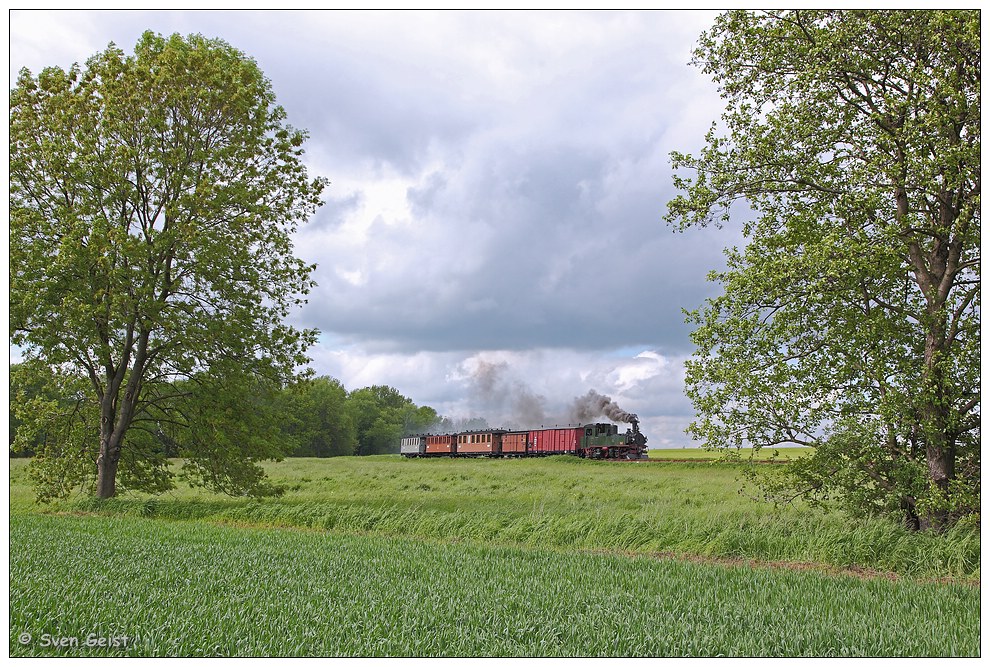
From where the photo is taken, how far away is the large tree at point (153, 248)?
569 inches

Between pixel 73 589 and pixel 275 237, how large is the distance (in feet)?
35.7

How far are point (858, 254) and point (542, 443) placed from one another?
3486 cm

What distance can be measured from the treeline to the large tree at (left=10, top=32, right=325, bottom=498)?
1.39ft

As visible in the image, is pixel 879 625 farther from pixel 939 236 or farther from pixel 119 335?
pixel 119 335

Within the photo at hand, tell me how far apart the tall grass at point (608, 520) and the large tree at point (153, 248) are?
1.81 metres

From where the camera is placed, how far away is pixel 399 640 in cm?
499

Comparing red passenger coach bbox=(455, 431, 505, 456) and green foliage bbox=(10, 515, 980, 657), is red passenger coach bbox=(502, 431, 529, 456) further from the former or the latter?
green foliage bbox=(10, 515, 980, 657)

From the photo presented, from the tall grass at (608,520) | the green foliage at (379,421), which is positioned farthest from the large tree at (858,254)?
the green foliage at (379,421)

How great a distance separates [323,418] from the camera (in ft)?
173

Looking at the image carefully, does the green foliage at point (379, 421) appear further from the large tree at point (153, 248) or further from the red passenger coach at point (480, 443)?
the large tree at point (153, 248)

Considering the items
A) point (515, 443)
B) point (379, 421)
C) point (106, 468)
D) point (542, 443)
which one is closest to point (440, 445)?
point (515, 443)

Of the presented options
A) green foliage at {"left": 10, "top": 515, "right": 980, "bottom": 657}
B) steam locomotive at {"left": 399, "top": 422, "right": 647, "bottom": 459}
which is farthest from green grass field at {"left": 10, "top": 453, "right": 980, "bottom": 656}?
steam locomotive at {"left": 399, "top": 422, "right": 647, "bottom": 459}

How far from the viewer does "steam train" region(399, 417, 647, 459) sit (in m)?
40.2
